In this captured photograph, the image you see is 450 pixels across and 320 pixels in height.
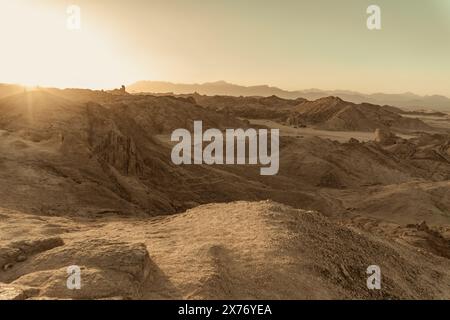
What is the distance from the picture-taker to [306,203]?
19859 mm

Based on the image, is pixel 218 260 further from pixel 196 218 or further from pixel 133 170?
pixel 133 170

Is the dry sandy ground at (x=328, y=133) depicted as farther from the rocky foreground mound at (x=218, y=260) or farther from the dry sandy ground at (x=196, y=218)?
the rocky foreground mound at (x=218, y=260)

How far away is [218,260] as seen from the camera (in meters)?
6.56

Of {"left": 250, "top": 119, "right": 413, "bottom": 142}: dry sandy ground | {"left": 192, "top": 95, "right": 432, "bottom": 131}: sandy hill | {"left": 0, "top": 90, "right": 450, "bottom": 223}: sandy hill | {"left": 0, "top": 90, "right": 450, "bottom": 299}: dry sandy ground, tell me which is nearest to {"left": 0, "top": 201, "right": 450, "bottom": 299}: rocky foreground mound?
{"left": 0, "top": 90, "right": 450, "bottom": 299}: dry sandy ground

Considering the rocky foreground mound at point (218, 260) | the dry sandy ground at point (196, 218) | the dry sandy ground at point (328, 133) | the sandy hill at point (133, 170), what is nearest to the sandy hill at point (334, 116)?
the dry sandy ground at point (328, 133)

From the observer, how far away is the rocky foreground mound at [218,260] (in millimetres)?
5719

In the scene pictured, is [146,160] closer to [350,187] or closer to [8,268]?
[350,187]

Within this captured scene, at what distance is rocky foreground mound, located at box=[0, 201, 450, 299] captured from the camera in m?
5.72

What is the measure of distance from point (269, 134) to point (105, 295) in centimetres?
2676

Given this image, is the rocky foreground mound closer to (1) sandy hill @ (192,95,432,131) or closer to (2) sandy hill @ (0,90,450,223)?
(2) sandy hill @ (0,90,450,223)

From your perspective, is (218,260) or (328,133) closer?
(218,260)

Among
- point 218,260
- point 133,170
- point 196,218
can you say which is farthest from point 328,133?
point 218,260
